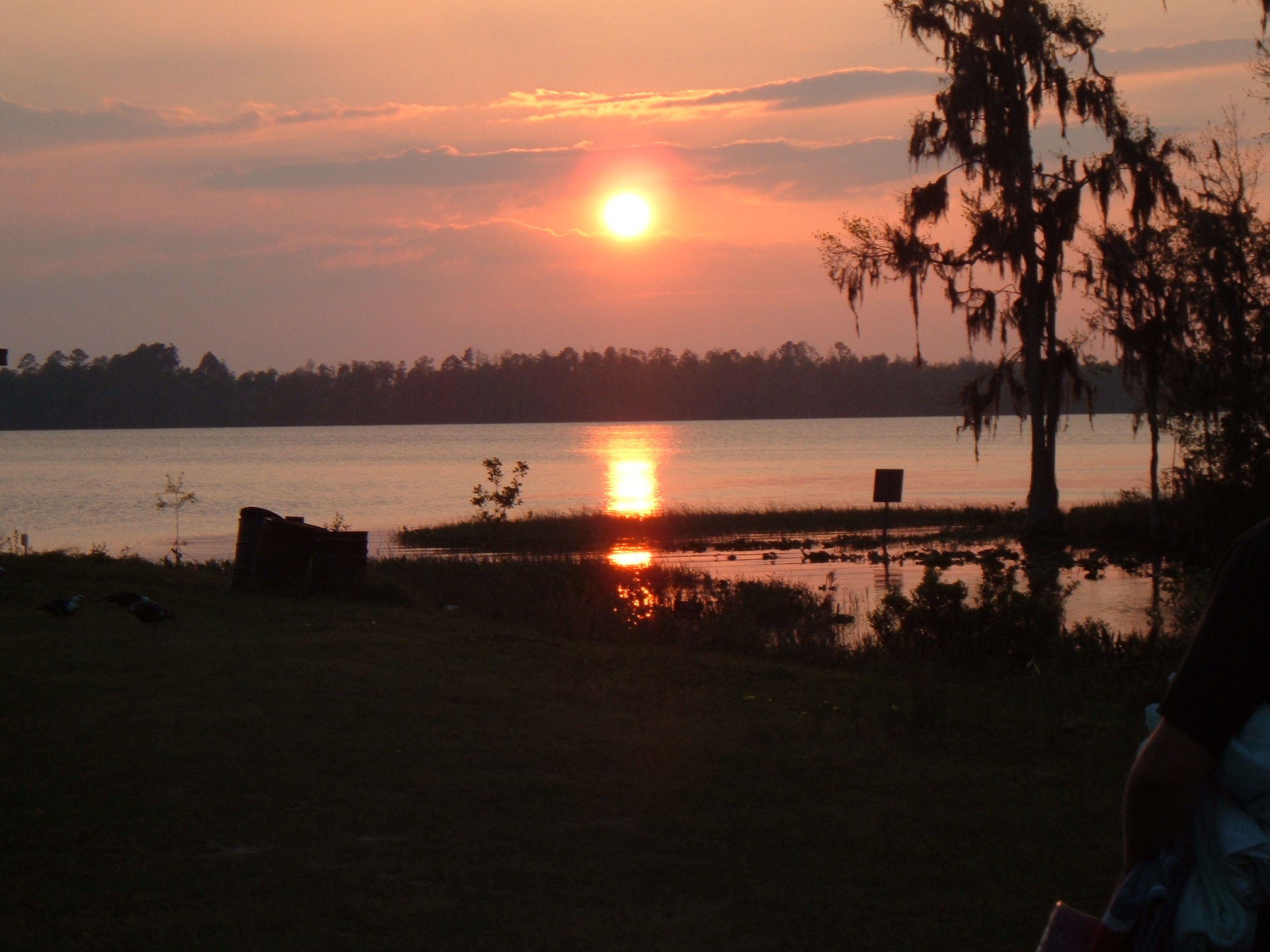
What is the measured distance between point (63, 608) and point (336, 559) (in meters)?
4.61

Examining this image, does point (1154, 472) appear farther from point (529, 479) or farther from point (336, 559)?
point (529, 479)

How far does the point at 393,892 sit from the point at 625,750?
295cm

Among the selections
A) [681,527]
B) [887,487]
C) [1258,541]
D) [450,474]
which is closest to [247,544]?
[1258,541]

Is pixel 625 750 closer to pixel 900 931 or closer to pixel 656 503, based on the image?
pixel 900 931

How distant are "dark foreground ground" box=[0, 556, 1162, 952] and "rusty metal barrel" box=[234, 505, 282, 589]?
5138 mm

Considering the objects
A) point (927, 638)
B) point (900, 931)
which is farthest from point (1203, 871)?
point (927, 638)

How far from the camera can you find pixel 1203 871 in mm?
2344

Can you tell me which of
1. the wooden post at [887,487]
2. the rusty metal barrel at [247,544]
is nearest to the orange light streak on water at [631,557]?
the wooden post at [887,487]

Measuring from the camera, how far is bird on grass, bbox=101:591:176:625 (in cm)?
1277

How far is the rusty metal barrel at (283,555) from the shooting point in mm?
17062

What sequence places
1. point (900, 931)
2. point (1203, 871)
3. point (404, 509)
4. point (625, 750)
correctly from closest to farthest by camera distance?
1. point (1203, 871)
2. point (900, 931)
3. point (625, 750)
4. point (404, 509)

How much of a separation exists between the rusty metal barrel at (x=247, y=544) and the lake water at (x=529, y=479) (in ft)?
33.1

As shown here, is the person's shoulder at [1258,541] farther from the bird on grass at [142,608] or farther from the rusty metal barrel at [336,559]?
the rusty metal barrel at [336,559]

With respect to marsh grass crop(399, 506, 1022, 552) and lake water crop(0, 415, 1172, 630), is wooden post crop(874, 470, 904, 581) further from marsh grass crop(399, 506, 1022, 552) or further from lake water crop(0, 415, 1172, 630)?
marsh grass crop(399, 506, 1022, 552)
